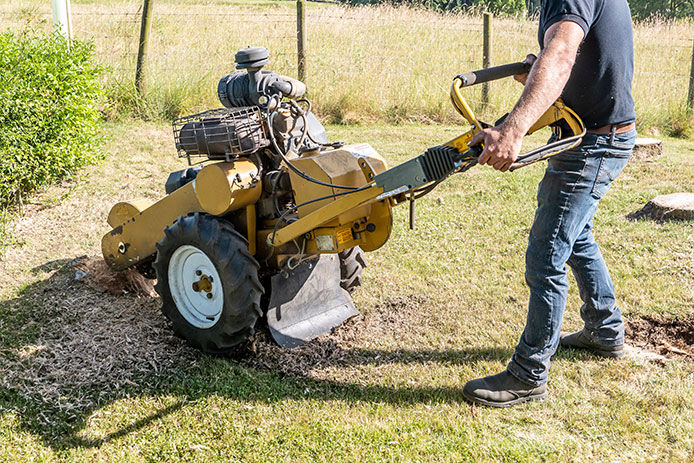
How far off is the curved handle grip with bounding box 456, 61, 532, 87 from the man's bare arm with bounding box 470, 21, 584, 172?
1.30 feet

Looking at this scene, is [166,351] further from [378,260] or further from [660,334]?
[660,334]

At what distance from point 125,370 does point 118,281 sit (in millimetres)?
1244

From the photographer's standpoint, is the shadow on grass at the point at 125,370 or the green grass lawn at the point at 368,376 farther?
the shadow on grass at the point at 125,370

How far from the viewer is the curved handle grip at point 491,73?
10.5 ft

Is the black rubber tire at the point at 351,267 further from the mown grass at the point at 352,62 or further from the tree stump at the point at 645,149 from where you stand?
the mown grass at the point at 352,62

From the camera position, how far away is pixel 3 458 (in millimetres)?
3166

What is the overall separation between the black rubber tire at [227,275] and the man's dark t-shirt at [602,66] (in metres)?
1.89

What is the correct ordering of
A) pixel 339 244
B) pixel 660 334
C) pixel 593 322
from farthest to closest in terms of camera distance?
1. pixel 660 334
2. pixel 593 322
3. pixel 339 244

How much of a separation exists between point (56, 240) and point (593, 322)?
14.5ft

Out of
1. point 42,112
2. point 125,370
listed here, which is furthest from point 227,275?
point 42,112

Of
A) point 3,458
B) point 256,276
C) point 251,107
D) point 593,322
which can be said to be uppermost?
point 251,107

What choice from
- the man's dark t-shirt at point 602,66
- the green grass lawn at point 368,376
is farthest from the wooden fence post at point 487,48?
the man's dark t-shirt at point 602,66

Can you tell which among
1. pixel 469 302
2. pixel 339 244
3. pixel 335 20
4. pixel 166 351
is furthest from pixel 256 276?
pixel 335 20

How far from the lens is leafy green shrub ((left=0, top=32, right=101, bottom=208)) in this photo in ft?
19.3
